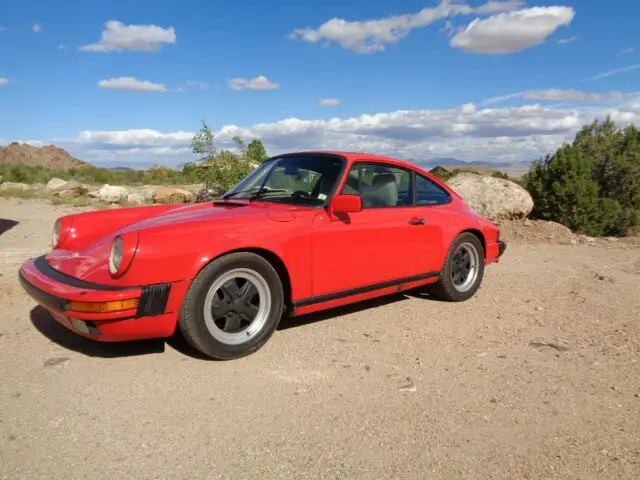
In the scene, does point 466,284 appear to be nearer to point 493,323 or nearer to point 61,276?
point 493,323

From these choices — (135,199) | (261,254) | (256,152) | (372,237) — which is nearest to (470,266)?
(372,237)

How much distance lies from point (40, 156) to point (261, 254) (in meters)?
73.7

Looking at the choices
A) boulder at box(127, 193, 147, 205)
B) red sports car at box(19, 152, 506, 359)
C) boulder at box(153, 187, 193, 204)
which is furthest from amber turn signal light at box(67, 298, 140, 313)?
boulder at box(127, 193, 147, 205)

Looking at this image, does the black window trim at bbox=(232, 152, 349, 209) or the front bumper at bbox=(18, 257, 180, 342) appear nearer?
the front bumper at bbox=(18, 257, 180, 342)

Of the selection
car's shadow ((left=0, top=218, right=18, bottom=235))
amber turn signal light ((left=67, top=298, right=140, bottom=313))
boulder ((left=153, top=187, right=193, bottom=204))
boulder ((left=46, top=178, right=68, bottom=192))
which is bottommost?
car's shadow ((left=0, top=218, right=18, bottom=235))

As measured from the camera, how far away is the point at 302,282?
3.72 metres

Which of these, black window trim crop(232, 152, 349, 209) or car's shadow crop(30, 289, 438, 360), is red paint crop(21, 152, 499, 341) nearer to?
black window trim crop(232, 152, 349, 209)

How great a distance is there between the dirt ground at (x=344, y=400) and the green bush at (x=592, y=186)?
591cm

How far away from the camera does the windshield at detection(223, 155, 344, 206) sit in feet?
13.4

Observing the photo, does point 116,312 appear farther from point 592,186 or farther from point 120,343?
point 592,186

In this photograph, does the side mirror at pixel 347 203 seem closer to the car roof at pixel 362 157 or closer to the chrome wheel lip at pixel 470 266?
the car roof at pixel 362 157

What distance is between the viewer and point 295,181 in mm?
4281

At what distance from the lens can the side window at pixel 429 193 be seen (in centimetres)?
479

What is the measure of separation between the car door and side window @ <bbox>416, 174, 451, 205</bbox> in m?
0.11
